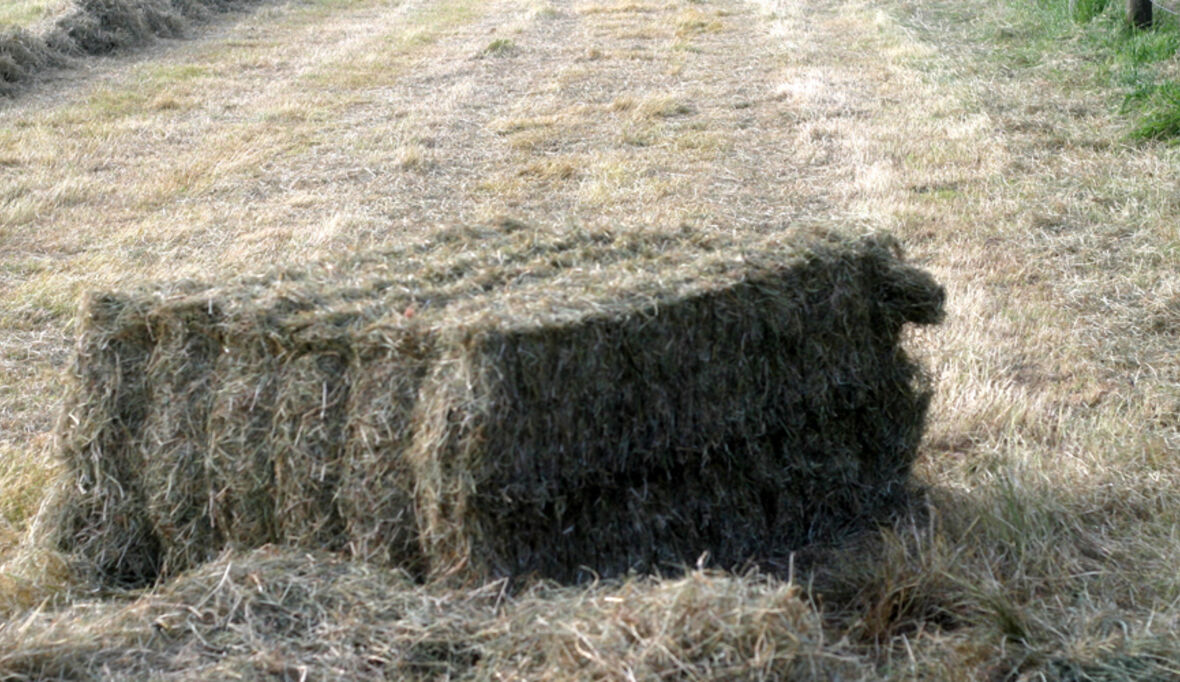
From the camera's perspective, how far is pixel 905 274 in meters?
4.14

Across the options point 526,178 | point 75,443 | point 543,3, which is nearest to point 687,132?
point 526,178

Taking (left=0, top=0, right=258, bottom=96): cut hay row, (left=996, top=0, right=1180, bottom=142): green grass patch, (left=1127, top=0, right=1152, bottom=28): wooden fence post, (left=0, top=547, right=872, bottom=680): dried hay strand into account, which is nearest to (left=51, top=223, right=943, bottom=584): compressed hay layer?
(left=0, top=547, right=872, bottom=680): dried hay strand

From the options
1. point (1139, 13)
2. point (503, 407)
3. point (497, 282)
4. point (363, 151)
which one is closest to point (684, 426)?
point (503, 407)

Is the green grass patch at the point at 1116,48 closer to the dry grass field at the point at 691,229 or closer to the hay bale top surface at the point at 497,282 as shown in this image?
the dry grass field at the point at 691,229

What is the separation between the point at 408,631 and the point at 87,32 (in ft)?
43.3

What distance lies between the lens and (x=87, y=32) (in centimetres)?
1448

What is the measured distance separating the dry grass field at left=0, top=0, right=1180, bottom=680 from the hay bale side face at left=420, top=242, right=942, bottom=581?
166 millimetres

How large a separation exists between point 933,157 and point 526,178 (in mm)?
2979

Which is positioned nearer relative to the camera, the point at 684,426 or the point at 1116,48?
the point at 684,426

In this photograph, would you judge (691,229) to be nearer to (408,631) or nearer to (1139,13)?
(408,631)

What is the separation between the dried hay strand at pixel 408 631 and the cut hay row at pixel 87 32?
1016cm

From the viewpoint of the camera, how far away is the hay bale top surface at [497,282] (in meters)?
3.52

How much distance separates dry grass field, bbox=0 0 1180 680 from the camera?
3.21m

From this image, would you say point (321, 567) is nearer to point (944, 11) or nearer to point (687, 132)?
point (687, 132)
